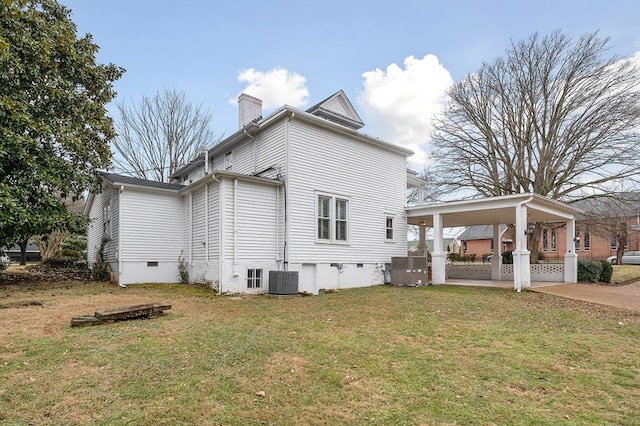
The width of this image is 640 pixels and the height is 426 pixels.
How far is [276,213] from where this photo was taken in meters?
12.3

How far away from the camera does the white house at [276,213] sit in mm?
11539

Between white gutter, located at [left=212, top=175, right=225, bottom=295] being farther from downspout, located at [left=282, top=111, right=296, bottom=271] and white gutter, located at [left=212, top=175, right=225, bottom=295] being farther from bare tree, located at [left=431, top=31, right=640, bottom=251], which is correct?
bare tree, located at [left=431, top=31, right=640, bottom=251]

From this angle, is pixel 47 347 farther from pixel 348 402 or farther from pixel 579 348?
pixel 579 348

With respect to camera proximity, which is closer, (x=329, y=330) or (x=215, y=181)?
(x=329, y=330)

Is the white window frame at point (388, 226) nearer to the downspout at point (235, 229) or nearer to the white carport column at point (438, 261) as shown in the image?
the white carport column at point (438, 261)

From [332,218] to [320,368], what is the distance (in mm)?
9070

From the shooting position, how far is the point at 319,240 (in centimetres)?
1274

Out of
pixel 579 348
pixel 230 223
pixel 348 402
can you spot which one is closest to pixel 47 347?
pixel 348 402

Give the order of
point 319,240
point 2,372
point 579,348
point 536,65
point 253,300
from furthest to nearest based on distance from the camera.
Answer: point 536,65 < point 319,240 < point 253,300 < point 579,348 < point 2,372

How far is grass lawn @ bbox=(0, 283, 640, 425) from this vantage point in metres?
3.22

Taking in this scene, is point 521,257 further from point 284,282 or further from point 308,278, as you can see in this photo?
point 284,282

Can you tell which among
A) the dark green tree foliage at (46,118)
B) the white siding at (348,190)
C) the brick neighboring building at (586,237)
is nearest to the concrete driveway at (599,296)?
the white siding at (348,190)

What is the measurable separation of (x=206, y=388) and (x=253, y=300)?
6333 millimetres

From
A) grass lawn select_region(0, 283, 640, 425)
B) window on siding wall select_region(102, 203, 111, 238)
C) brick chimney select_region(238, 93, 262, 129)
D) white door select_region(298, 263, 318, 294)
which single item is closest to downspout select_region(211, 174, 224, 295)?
white door select_region(298, 263, 318, 294)
